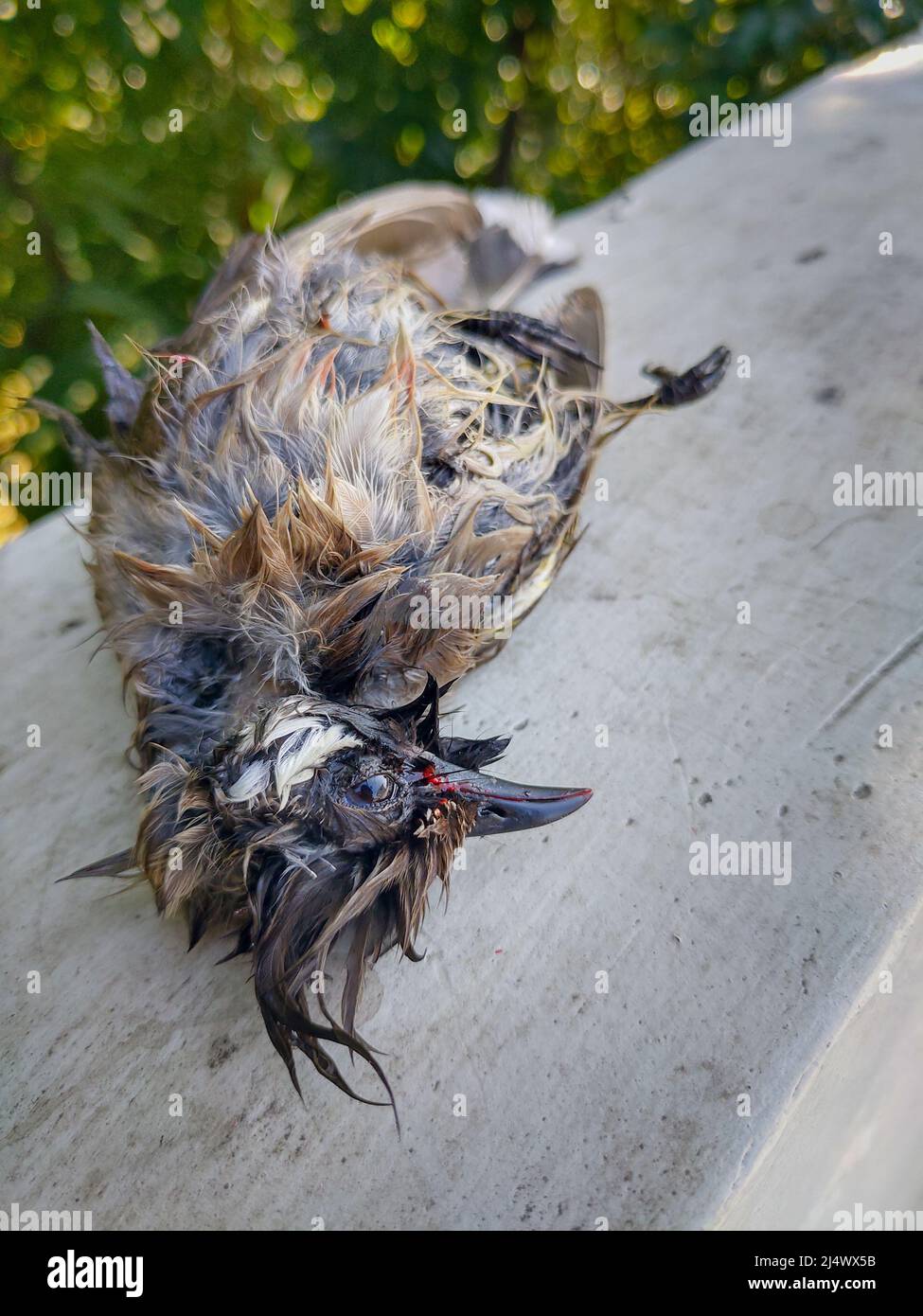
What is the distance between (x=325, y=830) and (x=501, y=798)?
10.6 inches

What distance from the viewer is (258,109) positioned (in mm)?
3039

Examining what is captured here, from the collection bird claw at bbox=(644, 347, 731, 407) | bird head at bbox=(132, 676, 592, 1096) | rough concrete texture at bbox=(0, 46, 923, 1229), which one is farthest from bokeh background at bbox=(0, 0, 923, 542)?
bird claw at bbox=(644, 347, 731, 407)

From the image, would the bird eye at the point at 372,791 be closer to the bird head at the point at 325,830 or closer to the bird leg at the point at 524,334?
the bird head at the point at 325,830

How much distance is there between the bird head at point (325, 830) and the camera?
4.48 ft

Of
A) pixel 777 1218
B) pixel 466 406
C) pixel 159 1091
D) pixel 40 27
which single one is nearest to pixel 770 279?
pixel 466 406

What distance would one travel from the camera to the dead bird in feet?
4.58

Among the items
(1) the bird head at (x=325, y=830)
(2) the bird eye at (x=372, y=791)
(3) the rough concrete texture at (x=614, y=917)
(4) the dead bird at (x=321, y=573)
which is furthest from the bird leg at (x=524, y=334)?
(2) the bird eye at (x=372, y=791)

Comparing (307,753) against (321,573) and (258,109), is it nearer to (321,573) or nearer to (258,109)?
(321,573)

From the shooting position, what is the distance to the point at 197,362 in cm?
177

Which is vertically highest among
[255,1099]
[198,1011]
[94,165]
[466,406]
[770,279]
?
[94,165]

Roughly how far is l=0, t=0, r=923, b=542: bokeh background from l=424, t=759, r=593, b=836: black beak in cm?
143

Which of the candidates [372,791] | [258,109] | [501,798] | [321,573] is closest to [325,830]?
[372,791]
